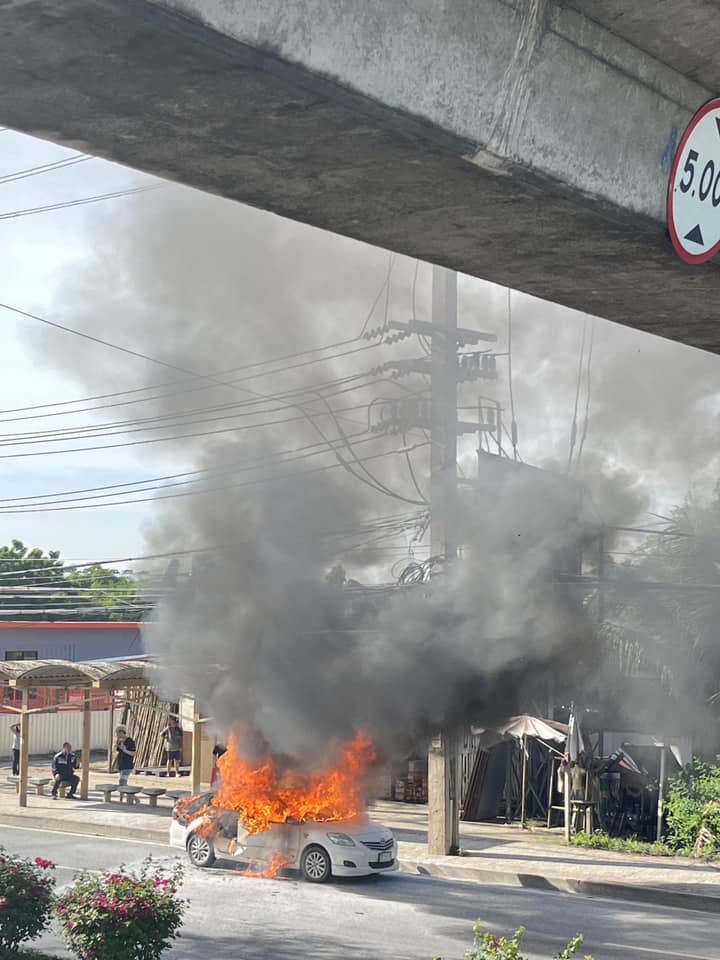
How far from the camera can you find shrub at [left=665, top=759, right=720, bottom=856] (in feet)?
58.4

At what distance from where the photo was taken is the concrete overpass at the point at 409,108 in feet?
11.4

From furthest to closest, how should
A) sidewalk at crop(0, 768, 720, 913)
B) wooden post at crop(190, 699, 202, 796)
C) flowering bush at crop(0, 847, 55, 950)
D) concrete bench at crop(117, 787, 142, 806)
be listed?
concrete bench at crop(117, 787, 142, 806) → wooden post at crop(190, 699, 202, 796) → sidewalk at crop(0, 768, 720, 913) → flowering bush at crop(0, 847, 55, 950)

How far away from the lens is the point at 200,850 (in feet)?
53.5

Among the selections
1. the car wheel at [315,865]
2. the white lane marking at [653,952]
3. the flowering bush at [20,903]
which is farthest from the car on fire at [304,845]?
the flowering bush at [20,903]

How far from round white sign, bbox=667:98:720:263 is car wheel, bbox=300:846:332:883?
38.4ft

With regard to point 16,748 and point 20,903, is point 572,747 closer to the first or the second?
point 20,903

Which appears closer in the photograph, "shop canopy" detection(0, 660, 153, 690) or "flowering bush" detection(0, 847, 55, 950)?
"flowering bush" detection(0, 847, 55, 950)

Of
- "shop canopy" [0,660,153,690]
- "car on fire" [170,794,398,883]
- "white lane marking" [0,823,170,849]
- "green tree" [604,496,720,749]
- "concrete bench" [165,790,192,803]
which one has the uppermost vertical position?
"green tree" [604,496,720,749]

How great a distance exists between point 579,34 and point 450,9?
0.73 metres

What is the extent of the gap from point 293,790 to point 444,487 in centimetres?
484

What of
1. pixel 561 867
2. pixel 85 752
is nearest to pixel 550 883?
pixel 561 867

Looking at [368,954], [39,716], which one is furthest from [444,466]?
[39,716]

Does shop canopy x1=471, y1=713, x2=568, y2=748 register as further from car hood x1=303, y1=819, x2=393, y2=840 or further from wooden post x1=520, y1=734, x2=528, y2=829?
car hood x1=303, y1=819, x2=393, y2=840

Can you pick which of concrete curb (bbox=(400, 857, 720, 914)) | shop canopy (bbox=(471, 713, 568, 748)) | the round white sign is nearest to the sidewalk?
concrete curb (bbox=(400, 857, 720, 914))
